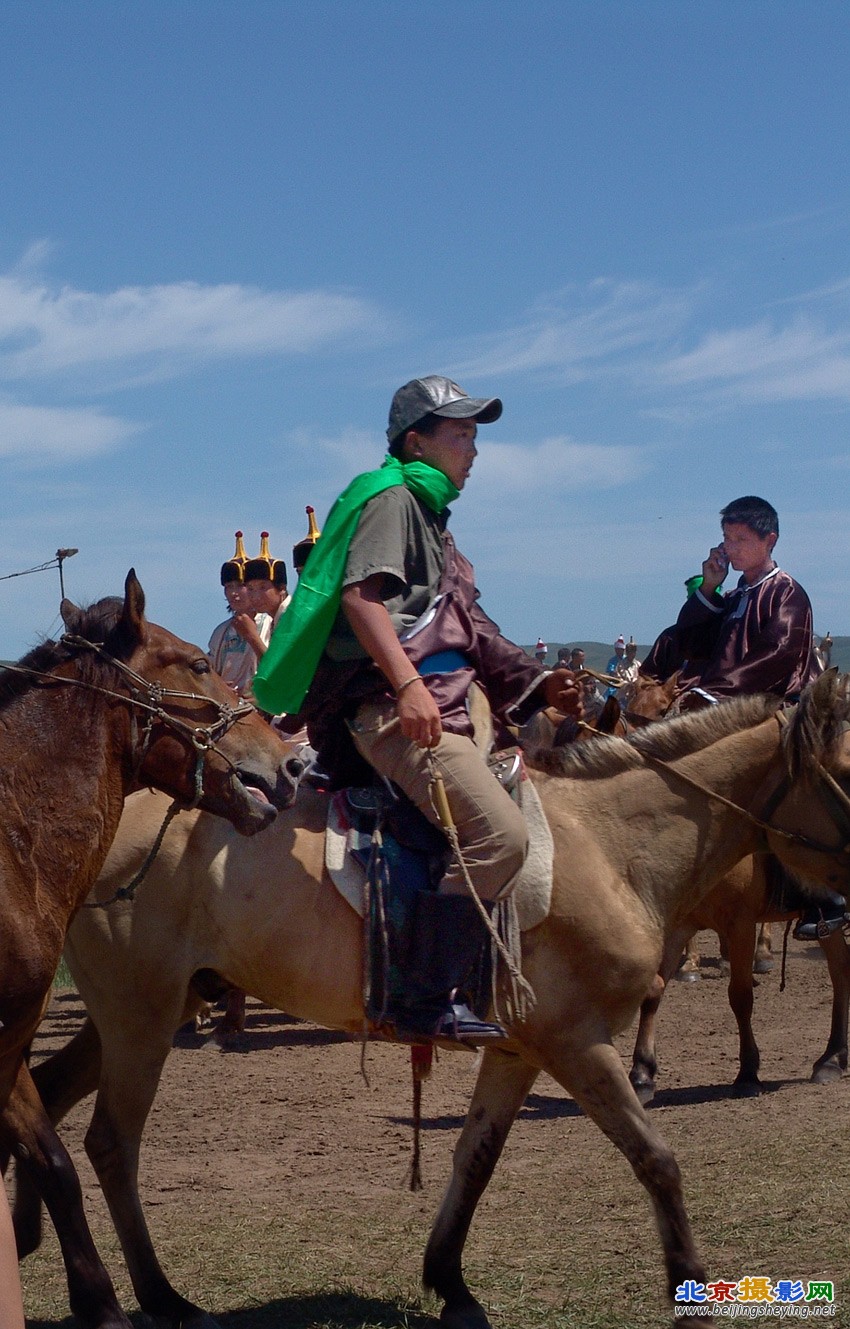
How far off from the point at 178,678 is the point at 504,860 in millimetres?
1198

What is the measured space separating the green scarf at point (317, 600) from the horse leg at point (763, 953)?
860 cm

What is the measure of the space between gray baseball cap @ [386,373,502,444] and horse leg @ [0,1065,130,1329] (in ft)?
8.17

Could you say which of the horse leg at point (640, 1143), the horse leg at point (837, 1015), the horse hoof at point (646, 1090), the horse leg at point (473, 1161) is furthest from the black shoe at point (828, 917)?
the horse leg at point (640, 1143)

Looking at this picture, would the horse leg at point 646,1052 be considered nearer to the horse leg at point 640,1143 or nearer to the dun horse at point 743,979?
the dun horse at point 743,979

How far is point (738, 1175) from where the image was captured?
629 cm

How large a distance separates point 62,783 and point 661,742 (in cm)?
219

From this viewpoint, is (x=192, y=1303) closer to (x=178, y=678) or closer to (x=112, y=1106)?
(x=112, y=1106)

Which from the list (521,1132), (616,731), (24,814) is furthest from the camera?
(616,731)

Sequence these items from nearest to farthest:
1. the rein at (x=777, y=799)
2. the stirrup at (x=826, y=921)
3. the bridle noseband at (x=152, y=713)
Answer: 1. the bridle noseband at (x=152, y=713)
2. the rein at (x=777, y=799)
3. the stirrup at (x=826, y=921)

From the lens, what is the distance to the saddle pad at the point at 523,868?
184 inches

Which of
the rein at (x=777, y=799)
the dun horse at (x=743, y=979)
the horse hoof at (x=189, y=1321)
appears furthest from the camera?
the dun horse at (x=743, y=979)

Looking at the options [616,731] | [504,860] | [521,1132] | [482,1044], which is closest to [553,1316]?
[482,1044]

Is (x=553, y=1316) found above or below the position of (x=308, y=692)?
below

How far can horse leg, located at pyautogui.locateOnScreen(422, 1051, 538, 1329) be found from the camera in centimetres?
503
